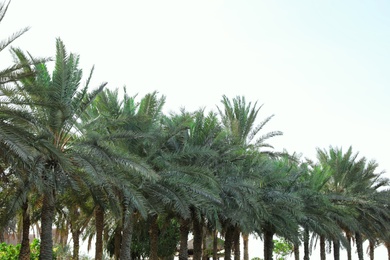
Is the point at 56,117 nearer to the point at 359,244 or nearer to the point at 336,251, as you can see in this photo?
the point at 336,251

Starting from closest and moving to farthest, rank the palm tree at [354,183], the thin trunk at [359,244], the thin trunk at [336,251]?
1. the palm tree at [354,183]
2. the thin trunk at [336,251]
3. the thin trunk at [359,244]

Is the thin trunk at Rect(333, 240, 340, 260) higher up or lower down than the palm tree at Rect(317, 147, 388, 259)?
lower down

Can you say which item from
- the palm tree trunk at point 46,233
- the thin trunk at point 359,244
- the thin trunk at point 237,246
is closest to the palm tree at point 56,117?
the palm tree trunk at point 46,233

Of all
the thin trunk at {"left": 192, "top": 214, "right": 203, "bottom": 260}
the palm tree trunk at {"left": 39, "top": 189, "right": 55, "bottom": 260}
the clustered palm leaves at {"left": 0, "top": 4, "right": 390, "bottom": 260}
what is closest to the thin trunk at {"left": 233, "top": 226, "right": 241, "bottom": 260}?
the clustered palm leaves at {"left": 0, "top": 4, "right": 390, "bottom": 260}

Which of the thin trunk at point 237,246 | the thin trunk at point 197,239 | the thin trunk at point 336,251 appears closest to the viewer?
the thin trunk at point 197,239

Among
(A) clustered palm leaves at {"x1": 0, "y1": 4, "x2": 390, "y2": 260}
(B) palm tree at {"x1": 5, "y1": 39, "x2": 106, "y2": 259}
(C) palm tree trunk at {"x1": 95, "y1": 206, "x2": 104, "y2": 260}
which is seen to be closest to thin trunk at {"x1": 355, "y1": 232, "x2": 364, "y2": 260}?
(A) clustered palm leaves at {"x1": 0, "y1": 4, "x2": 390, "y2": 260}

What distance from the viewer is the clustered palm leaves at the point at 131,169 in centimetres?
1798

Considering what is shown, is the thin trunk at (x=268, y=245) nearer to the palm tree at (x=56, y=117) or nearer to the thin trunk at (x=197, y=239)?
the thin trunk at (x=197, y=239)

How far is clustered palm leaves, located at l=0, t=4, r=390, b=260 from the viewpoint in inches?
708

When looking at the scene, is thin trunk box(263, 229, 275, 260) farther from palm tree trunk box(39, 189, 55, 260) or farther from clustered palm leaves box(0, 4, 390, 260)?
palm tree trunk box(39, 189, 55, 260)

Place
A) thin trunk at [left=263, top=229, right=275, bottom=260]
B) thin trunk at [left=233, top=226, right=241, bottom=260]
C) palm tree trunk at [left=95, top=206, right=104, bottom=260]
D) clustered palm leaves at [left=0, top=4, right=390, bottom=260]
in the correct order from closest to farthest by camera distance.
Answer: clustered palm leaves at [left=0, top=4, right=390, bottom=260] < palm tree trunk at [left=95, top=206, right=104, bottom=260] < thin trunk at [left=233, top=226, right=241, bottom=260] < thin trunk at [left=263, top=229, right=275, bottom=260]

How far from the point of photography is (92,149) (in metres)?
18.8

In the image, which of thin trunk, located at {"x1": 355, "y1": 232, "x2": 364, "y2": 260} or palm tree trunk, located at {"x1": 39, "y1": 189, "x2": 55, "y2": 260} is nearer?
palm tree trunk, located at {"x1": 39, "y1": 189, "x2": 55, "y2": 260}

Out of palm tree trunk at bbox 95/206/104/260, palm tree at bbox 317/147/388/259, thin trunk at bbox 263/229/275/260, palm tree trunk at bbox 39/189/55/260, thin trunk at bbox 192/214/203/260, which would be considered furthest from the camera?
palm tree at bbox 317/147/388/259
